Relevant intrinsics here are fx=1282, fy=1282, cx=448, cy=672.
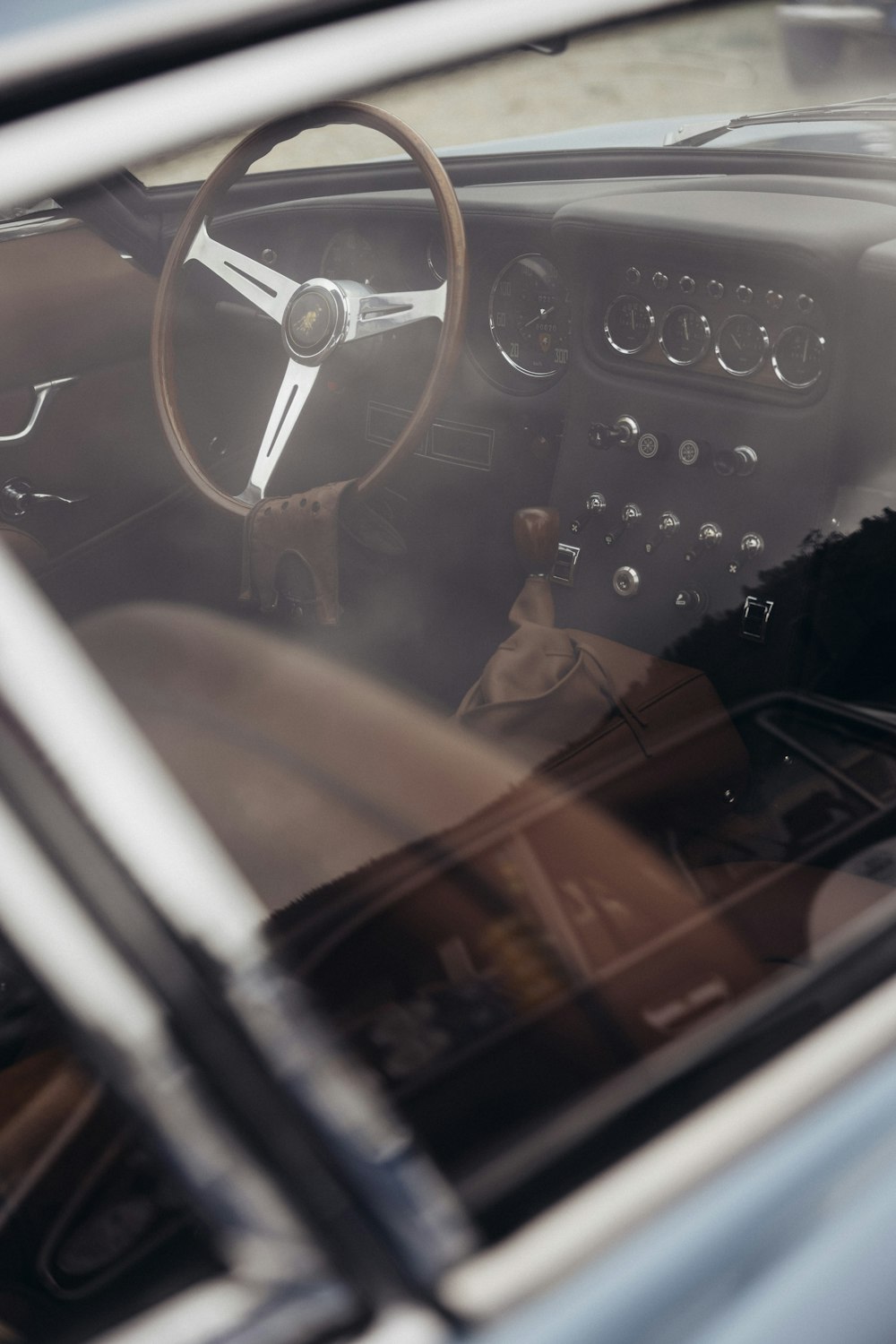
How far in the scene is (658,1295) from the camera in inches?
32.3

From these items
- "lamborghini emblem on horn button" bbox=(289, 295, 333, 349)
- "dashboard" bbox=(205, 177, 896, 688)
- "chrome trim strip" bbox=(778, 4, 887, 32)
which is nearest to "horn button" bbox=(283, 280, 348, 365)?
"lamborghini emblem on horn button" bbox=(289, 295, 333, 349)

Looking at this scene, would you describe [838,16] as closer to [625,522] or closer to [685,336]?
[685,336]

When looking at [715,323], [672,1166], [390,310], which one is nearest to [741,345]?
[715,323]

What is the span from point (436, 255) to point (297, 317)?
40 centimetres

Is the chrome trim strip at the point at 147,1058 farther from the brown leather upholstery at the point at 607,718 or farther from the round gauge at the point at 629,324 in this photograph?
the round gauge at the point at 629,324

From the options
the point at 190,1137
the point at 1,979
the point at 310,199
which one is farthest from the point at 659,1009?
the point at 310,199

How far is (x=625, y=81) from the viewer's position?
5.86 feet

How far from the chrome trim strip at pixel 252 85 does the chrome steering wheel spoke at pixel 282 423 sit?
144 centimetres

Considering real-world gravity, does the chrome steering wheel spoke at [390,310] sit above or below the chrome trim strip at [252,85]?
above

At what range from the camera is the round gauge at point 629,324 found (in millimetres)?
2506

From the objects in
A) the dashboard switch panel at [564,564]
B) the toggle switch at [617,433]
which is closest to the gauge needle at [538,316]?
the toggle switch at [617,433]

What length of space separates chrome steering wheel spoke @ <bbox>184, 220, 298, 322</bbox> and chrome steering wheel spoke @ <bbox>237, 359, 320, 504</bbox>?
15 cm

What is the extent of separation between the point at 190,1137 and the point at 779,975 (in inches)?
20.9

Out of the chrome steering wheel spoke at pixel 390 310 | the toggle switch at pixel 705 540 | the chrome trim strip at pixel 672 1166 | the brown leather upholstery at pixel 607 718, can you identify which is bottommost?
the chrome trim strip at pixel 672 1166
